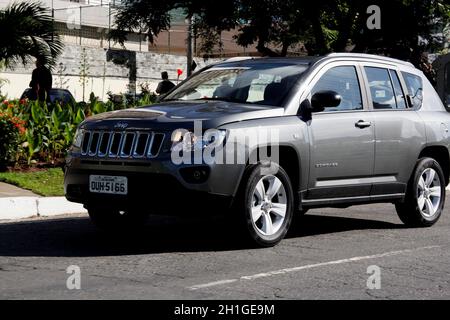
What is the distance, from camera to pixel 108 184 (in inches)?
334

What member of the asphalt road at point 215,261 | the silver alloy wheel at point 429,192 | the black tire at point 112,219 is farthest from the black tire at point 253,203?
the silver alloy wheel at point 429,192

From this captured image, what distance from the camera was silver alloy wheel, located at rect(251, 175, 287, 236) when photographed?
854 cm

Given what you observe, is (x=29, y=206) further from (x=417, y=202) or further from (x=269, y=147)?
(x=417, y=202)

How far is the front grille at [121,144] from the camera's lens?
326 inches

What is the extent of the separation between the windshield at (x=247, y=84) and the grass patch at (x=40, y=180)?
2958 millimetres

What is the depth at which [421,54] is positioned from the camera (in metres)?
28.3

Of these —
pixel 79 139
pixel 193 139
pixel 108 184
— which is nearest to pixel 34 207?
pixel 79 139

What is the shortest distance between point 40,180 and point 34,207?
1.72 meters

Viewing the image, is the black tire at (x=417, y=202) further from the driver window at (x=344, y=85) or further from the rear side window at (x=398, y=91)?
the driver window at (x=344, y=85)

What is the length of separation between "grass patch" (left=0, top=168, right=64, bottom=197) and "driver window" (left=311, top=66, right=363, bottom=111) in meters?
4.20

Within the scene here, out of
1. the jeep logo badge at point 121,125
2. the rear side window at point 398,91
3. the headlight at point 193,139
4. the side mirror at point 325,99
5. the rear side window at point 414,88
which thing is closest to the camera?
the headlight at point 193,139

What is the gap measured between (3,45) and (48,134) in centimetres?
358
